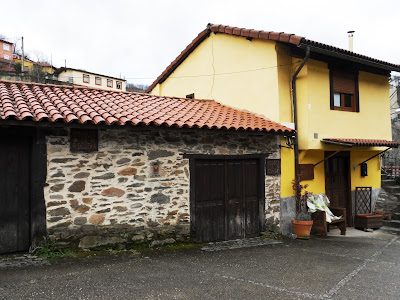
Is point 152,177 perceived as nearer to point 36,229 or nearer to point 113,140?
point 113,140

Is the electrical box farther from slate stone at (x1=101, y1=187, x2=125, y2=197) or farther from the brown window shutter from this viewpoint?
slate stone at (x1=101, y1=187, x2=125, y2=197)

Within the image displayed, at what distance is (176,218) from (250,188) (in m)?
1.99

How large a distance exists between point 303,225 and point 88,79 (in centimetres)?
3617

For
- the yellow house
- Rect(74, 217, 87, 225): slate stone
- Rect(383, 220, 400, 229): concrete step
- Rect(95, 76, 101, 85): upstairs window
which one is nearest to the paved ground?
Rect(74, 217, 87, 225): slate stone

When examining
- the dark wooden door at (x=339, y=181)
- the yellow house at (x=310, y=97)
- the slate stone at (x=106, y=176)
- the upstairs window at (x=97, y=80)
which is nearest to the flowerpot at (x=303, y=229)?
the yellow house at (x=310, y=97)

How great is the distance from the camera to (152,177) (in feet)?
19.4

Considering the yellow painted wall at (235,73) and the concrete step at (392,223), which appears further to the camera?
the concrete step at (392,223)

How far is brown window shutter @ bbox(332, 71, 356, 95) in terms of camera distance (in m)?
8.16

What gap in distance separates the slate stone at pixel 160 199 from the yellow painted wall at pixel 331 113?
372 centimetres

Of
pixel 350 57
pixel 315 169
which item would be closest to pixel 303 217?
pixel 315 169

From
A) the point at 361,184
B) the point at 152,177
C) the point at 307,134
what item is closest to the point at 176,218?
the point at 152,177

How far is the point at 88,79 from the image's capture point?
37.6 metres

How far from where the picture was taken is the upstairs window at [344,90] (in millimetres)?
8133

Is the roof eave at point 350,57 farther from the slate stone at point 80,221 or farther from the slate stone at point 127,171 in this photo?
the slate stone at point 80,221
